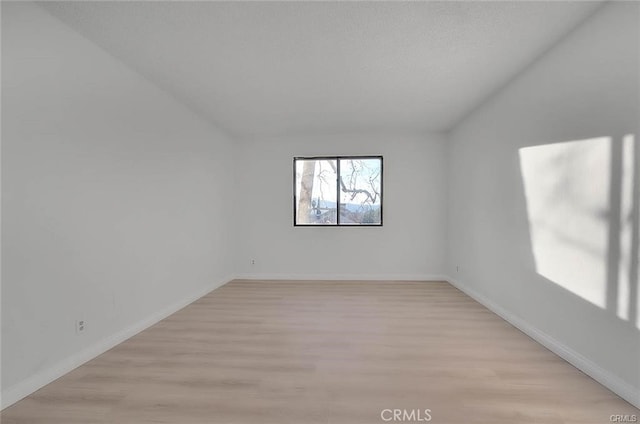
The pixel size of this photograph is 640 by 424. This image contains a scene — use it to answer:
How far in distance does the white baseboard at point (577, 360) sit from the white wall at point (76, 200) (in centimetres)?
382

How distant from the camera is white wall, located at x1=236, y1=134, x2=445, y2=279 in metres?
5.47

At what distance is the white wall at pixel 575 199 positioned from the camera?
6.34ft

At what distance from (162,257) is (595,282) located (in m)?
3.98

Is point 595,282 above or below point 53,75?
below

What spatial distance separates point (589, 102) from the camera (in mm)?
2234

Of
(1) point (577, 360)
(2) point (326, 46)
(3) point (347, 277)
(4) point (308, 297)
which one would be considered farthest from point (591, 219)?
(3) point (347, 277)

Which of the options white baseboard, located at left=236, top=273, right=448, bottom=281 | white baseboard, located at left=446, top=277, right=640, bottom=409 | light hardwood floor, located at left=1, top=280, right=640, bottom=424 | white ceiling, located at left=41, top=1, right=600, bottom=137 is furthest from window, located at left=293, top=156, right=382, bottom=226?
white baseboard, located at left=446, top=277, right=640, bottom=409

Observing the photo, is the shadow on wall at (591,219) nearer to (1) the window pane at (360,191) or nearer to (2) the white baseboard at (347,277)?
(2) the white baseboard at (347,277)

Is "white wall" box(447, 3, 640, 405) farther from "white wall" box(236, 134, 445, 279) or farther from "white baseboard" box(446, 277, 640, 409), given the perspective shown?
"white wall" box(236, 134, 445, 279)

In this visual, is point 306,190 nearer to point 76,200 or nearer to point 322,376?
point 76,200

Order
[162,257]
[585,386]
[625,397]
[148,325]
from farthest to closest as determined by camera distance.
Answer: [162,257] < [148,325] < [585,386] < [625,397]

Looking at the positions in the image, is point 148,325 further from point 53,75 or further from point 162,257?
point 53,75

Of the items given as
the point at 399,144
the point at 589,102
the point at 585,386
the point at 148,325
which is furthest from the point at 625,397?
the point at 399,144

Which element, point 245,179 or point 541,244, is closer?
point 541,244
